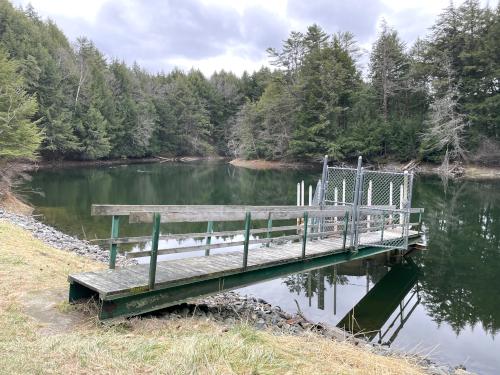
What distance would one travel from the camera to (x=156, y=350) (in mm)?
4137

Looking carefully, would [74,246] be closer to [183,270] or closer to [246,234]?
[183,270]

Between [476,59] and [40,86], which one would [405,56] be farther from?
[40,86]

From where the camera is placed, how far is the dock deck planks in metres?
5.58

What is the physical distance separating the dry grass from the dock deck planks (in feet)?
1.44

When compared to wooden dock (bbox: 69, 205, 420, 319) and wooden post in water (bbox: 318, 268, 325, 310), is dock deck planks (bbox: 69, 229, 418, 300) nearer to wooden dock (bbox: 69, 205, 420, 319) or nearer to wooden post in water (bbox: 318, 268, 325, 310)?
wooden dock (bbox: 69, 205, 420, 319)

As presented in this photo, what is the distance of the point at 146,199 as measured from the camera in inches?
1053

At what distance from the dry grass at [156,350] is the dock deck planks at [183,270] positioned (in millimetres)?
438

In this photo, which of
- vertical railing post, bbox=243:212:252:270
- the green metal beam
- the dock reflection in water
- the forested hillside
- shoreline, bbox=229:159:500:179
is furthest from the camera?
the forested hillside

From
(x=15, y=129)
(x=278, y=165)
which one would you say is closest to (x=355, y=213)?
(x=15, y=129)

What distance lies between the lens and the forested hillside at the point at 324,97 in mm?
41656

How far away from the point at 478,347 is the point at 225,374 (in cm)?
655

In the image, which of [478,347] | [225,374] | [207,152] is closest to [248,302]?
[478,347]

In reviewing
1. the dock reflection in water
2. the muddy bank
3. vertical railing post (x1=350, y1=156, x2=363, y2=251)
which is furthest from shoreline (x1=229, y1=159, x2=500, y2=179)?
vertical railing post (x1=350, y1=156, x2=363, y2=251)

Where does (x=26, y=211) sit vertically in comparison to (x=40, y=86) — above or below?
below
